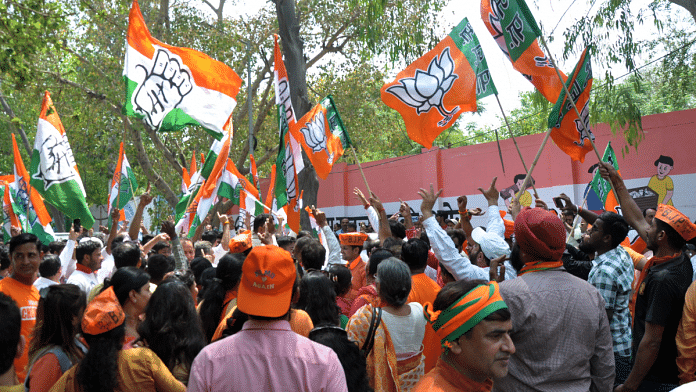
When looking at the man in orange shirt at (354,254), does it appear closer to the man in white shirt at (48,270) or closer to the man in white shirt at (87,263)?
the man in white shirt at (87,263)

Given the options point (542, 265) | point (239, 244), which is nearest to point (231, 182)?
point (239, 244)

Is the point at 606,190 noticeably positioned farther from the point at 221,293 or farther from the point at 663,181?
the point at 221,293

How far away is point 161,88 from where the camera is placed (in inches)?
281

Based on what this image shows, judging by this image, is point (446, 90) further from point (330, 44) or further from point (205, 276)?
point (330, 44)

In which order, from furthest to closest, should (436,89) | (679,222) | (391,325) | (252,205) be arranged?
1. (252,205)
2. (436,89)
3. (679,222)
4. (391,325)

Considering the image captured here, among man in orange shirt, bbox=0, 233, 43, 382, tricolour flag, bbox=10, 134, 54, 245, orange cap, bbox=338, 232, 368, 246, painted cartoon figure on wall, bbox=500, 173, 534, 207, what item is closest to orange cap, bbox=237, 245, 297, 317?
man in orange shirt, bbox=0, 233, 43, 382

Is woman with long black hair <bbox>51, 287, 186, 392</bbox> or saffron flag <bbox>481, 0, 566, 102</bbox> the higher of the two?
saffron flag <bbox>481, 0, 566, 102</bbox>

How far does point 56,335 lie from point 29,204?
598 centimetres

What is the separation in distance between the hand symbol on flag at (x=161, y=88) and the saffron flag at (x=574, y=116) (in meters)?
4.24

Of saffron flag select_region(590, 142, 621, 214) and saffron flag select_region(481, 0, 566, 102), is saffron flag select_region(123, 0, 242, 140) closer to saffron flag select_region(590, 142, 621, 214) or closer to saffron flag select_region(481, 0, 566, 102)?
saffron flag select_region(481, 0, 566, 102)

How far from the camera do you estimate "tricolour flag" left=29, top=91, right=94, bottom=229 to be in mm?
7578

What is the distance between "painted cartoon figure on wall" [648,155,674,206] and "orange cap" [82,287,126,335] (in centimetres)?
1254

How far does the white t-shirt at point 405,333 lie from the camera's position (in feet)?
11.3

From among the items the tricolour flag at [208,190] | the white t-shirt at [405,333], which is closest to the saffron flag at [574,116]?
the white t-shirt at [405,333]
